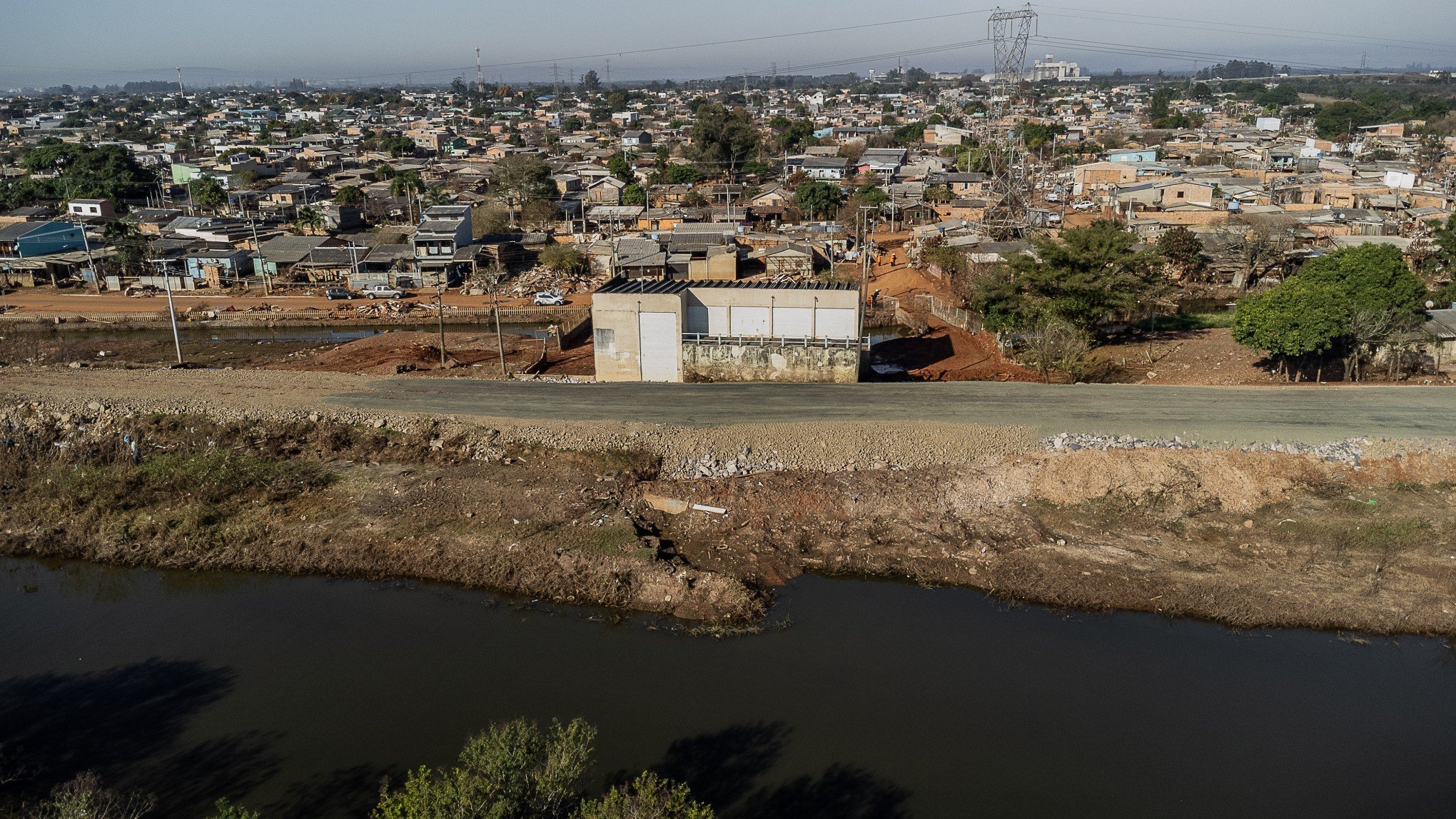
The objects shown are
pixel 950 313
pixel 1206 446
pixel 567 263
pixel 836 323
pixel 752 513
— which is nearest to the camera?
pixel 752 513

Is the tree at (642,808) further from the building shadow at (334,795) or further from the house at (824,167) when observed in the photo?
the house at (824,167)

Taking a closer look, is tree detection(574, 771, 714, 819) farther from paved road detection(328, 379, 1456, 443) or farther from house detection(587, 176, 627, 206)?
house detection(587, 176, 627, 206)

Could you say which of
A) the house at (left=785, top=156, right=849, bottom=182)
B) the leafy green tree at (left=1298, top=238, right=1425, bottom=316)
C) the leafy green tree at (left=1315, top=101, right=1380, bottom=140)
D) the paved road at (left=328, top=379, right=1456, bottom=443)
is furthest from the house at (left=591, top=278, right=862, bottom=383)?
the leafy green tree at (left=1315, top=101, right=1380, bottom=140)

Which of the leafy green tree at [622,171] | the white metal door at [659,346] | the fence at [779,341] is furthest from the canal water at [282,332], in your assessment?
the leafy green tree at [622,171]

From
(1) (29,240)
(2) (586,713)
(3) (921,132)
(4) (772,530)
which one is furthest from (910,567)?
(3) (921,132)

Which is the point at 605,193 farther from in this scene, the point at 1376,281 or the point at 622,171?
the point at 1376,281

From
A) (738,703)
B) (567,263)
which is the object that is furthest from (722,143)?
(738,703)

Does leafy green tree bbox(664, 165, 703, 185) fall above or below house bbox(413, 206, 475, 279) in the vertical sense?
above
